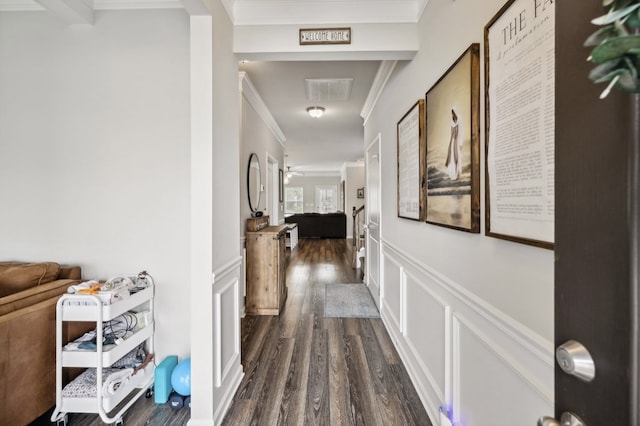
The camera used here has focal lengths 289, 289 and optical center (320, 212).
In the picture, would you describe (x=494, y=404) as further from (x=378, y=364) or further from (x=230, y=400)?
(x=230, y=400)

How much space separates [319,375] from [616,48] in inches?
90.2

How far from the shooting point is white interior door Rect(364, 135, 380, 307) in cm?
346

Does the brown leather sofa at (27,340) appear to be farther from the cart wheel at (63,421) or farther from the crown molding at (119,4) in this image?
the crown molding at (119,4)

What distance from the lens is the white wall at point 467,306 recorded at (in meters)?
0.90

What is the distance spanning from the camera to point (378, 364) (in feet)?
7.48

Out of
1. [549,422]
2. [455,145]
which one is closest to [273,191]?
[455,145]

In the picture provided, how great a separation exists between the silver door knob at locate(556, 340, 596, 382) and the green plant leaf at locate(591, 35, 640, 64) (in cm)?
43

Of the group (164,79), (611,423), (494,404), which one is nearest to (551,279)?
(611,423)

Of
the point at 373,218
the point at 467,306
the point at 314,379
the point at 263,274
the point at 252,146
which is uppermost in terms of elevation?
the point at 252,146

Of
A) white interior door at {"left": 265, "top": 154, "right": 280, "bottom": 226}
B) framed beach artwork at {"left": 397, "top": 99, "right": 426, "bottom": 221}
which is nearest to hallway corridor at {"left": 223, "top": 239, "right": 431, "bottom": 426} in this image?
framed beach artwork at {"left": 397, "top": 99, "right": 426, "bottom": 221}

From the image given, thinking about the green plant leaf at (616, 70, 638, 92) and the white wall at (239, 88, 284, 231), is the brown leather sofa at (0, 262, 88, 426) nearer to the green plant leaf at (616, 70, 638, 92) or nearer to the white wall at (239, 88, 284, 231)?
the white wall at (239, 88, 284, 231)

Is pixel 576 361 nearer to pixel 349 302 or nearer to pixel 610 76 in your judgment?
pixel 610 76

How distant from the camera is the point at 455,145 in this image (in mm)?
1374

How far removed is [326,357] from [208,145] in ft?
6.14
